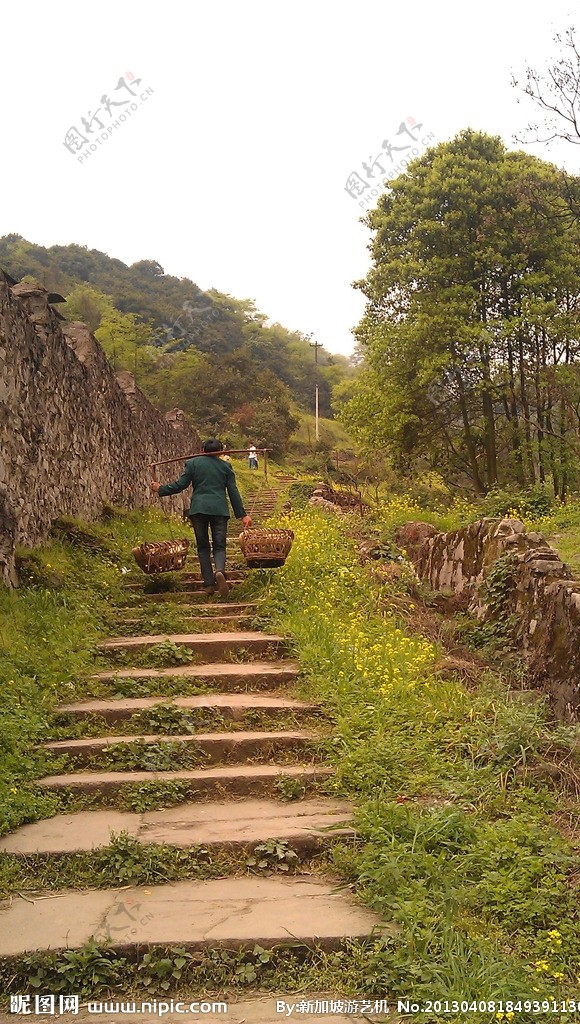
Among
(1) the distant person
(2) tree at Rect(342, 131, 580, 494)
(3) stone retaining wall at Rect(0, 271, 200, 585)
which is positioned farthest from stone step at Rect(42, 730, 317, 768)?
(2) tree at Rect(342, 131, 580, 494)

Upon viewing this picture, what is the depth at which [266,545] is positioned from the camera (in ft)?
25.2

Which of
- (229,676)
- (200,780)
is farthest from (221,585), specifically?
(200,780)

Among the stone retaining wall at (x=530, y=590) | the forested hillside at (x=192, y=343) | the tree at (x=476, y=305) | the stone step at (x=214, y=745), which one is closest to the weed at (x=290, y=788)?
the stone step at (x=214, y=745)

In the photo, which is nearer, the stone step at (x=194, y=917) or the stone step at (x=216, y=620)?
the stone step at (x=194, y=917)

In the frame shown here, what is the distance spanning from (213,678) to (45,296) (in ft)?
18.6

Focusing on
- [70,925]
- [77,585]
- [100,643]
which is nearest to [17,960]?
[70,925]

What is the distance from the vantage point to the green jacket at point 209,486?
8.26 meters

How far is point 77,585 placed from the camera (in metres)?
7.75

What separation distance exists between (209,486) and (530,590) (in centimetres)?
352

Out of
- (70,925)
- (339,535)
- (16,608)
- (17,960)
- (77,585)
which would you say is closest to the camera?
(17,960)

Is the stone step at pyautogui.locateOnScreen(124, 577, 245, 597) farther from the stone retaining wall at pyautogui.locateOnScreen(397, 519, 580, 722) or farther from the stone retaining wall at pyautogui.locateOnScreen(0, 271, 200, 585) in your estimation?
the stone retaining wall at pyautogui.locateOnScreen(397, 519, 580, 722)

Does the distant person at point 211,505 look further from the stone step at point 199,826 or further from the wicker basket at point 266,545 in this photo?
the stone step at point 199,826

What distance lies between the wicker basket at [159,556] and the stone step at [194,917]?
14.9 feet

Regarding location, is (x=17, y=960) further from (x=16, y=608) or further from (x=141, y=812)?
(x=16, y=608)
